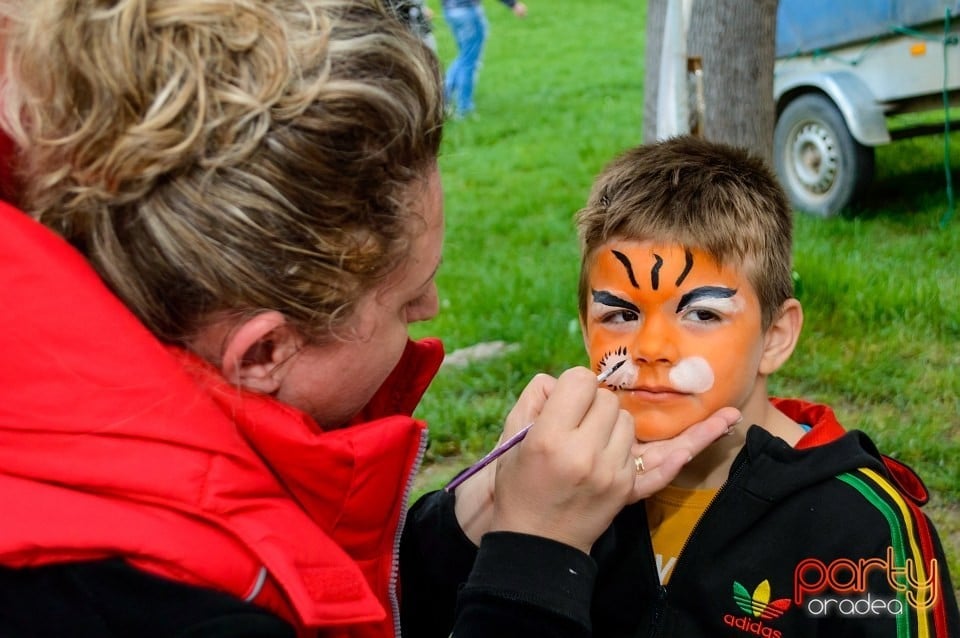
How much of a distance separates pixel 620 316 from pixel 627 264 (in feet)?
0.34

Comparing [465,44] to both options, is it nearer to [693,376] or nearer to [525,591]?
[693,376]

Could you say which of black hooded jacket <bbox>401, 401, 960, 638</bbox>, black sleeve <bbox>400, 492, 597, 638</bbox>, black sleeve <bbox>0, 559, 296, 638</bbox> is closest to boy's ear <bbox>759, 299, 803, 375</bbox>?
black hooded jacket <bbox>401, 401, 960, 638</bbox>

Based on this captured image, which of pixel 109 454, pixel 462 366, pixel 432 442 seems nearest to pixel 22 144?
pixel 109 454

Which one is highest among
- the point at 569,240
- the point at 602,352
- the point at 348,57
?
the point at 348,57

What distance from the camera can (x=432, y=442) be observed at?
13.4 feet

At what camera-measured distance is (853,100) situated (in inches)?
246

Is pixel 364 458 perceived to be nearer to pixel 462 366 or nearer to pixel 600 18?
pixel 462 366

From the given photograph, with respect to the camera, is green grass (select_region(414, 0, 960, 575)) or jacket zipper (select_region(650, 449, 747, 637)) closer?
jacket zipper (select_region(650, 449, 747, 637))

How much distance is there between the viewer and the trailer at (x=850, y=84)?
243 inches

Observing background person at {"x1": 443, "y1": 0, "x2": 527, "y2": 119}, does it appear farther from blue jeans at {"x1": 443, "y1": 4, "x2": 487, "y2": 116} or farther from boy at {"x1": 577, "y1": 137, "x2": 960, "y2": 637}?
boy at {"x1": 577, "y1": 137, "x2": 960, "y2": 637}

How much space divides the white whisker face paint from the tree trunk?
222 cm

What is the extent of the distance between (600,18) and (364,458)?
18.2m

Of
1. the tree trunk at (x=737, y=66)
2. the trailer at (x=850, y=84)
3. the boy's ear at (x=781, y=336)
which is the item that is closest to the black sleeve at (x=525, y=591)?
the boy's ear at (x=781, y=336)

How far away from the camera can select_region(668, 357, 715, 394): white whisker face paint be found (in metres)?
1.97
